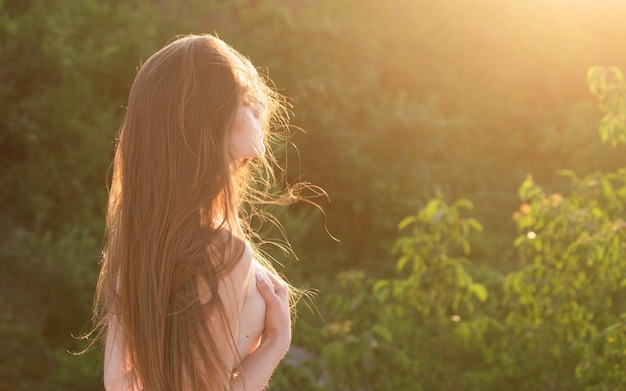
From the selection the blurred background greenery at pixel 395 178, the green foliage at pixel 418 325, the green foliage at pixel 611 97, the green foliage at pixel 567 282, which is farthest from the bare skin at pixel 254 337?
the green foliage at pixel 418 325

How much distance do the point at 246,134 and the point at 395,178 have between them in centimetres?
919

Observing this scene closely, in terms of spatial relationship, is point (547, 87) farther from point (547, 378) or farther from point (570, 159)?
point (547, 378)

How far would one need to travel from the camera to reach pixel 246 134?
4.83ft

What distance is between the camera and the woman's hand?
4.79 ft

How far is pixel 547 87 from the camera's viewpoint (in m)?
12.4

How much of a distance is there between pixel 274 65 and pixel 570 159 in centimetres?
358

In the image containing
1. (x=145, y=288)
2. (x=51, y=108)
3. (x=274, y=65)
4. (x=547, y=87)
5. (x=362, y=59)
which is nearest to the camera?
(x=145, y=288)

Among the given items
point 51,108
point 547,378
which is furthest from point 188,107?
point 51,108

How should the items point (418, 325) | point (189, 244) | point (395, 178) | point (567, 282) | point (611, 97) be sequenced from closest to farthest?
point (189, 244), point (611, 97), point (567, 282), point (418, 325), point (395, 178)

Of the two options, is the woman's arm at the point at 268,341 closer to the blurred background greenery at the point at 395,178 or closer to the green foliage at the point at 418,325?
the blurred background greenery at the point at 395,178

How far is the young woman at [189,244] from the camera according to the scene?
1.38 m

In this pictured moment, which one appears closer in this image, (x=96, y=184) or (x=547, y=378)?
(x=547, y=378)

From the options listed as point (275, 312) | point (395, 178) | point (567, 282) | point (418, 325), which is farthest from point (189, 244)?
point (395, 178)

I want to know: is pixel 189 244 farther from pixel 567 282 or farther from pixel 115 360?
pixel 567 282
